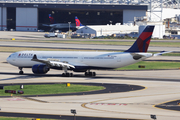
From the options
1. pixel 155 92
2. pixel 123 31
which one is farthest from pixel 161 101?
pixel 123 31

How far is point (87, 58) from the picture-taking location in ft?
188

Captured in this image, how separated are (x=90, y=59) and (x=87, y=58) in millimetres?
591

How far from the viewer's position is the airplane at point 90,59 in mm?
55250

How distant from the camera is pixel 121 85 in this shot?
1905 inches

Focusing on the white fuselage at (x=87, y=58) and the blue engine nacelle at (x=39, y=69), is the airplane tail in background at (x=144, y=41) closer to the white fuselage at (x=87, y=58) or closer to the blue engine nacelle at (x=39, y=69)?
the white fuselage at (x=87, y=58)

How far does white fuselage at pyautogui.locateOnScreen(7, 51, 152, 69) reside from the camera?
2186 inches

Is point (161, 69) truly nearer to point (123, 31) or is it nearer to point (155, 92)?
point (155, 92)

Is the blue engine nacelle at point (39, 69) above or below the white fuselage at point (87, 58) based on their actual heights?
below

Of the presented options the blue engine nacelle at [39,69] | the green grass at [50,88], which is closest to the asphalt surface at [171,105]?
the green grass at [50,88]

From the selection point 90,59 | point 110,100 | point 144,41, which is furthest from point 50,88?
point 144,41

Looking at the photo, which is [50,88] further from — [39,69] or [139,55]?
[139,55]

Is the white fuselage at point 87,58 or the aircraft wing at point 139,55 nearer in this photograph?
the aircraft wing at point 139,55

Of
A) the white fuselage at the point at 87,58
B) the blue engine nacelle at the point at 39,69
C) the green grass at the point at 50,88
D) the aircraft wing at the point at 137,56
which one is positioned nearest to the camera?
the green grass at the point at 50,88

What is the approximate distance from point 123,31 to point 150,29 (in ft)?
371
